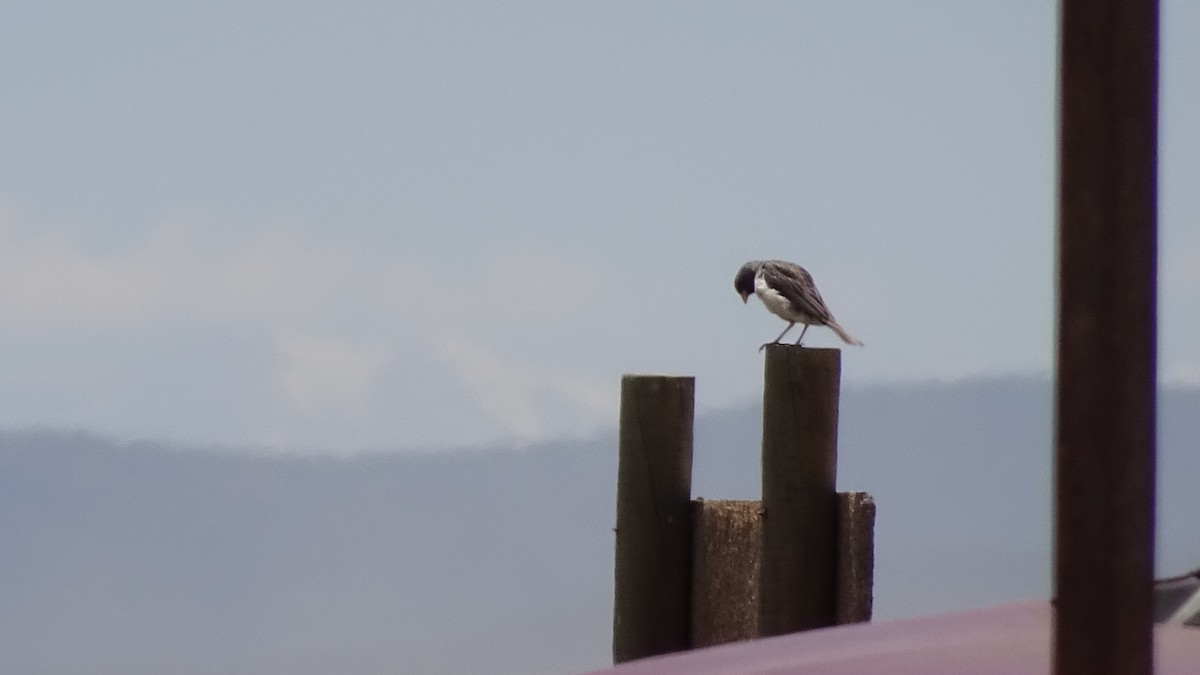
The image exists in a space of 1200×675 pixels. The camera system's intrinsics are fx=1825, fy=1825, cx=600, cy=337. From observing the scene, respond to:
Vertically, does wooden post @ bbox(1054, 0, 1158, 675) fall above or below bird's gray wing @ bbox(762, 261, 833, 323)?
below

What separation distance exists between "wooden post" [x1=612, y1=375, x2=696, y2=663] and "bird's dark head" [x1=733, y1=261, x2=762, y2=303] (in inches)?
194

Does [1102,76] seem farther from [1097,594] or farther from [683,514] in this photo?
[683,514]

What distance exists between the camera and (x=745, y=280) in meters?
12.1

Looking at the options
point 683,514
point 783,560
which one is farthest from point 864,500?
point 683,514

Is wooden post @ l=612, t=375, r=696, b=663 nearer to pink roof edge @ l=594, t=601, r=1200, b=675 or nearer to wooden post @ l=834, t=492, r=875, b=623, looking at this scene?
wooden post @ l=834, t=492, r=875, b=623

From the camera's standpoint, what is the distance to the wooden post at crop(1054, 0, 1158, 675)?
2.30 m

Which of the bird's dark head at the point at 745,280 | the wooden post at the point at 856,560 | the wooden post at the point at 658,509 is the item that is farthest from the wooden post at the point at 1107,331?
the bird's dark head at the point at 745,280

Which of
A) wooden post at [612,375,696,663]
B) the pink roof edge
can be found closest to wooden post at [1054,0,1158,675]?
the pink roof edge

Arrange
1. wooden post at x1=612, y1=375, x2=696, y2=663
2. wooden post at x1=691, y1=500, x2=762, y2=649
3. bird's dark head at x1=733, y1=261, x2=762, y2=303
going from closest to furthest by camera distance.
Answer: wooden post at x1=691, y1=500, x2=762, y2=649 → wooden post at x1=612, y1=375, x2=696, y2=663 → bird's dark head at x1=733, y1=261, x2=762, y2=303

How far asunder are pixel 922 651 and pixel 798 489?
3.29m

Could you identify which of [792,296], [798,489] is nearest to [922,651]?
[798,489]

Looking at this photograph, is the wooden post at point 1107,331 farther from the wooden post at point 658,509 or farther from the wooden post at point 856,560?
the wooden post at point 658,509

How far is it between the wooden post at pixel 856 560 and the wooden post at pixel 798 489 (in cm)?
7

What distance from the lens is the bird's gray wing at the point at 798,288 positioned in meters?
10.5
